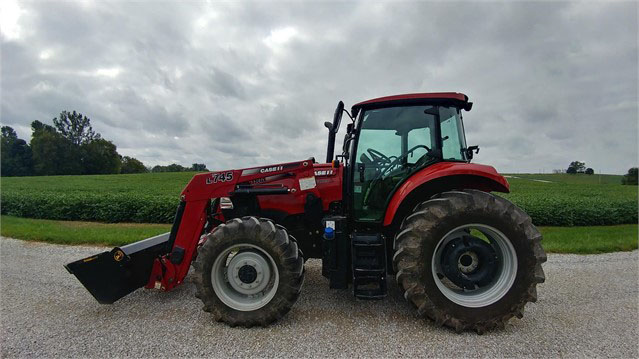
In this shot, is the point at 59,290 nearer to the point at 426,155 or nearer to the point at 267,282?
the point at 267,282

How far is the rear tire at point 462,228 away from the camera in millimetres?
2916

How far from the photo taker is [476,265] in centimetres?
315

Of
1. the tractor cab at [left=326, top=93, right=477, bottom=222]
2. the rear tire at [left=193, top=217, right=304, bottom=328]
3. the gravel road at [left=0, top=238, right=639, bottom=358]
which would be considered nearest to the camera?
A: the gravel road at [left=0, top=238, right=639, bottom=358]

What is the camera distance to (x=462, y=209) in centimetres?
296

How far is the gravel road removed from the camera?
104 inches

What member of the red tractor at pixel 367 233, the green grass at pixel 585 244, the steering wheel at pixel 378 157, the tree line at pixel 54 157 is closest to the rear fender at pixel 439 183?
the red tractor at pixel 367 233

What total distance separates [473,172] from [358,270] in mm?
1523

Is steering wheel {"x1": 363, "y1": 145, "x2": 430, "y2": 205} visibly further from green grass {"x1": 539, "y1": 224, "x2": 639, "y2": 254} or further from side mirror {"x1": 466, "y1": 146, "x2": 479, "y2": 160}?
green grass {"x1": 539, "y1": 224, "x2": 639, "y2": 254}

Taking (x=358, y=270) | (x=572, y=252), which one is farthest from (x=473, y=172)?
(x=572, y=252)

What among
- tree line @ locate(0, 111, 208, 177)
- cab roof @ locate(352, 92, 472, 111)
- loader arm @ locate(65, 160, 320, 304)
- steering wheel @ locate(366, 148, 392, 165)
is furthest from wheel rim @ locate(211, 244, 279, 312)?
tree line @ locate(0, 111, 208, 177)

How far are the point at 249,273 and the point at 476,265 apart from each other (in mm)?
2360

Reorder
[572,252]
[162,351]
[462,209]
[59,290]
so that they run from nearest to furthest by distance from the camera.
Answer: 1. [162,351]
2. [462,209]
3. [59,290]
4. [572,252]

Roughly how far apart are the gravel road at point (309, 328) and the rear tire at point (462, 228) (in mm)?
202

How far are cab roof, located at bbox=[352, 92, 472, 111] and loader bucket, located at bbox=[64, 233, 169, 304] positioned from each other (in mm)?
3037
